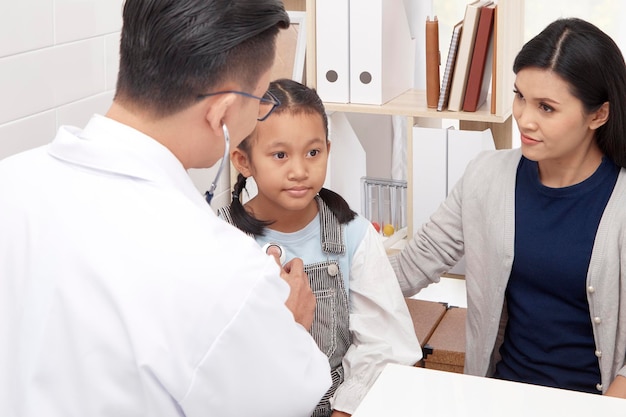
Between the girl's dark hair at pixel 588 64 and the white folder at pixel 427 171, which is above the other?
the girl's dark hair at pixel 588 64

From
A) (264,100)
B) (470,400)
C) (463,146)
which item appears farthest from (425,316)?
(264,100)

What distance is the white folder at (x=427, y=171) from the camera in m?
2.69

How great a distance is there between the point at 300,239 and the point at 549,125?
52cm

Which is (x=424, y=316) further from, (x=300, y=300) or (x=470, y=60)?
(x=300, y=300)

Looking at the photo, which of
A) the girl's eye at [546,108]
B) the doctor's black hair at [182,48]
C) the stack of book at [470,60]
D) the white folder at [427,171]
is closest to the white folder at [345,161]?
the white folder at [427,171]

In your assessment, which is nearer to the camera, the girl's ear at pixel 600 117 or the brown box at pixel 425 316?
the girl's ear at pixel 600 117

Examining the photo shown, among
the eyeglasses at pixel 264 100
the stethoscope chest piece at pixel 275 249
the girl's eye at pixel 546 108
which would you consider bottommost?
the stethoscope chest piece at pixel 275 249

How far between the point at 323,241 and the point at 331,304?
0.12m

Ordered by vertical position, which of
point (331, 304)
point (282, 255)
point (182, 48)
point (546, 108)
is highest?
point (182, 48)

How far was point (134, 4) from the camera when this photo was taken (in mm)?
1131

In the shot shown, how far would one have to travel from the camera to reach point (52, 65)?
210 cm

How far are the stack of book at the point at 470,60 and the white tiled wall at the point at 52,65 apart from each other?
908 millimetres

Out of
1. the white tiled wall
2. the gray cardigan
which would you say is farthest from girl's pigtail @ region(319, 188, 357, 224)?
the white tiled wall

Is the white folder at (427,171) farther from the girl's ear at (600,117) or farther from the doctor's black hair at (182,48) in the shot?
the doctor's black hair at (182,48)
